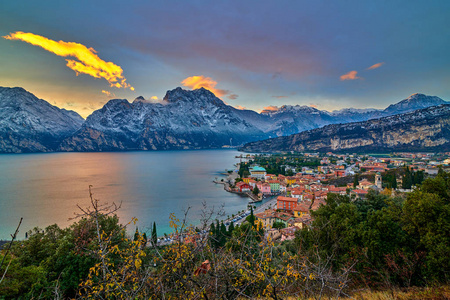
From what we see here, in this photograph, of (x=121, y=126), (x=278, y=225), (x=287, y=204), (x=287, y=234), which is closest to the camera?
(x=287, y=234)

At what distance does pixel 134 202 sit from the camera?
22031 millimetres

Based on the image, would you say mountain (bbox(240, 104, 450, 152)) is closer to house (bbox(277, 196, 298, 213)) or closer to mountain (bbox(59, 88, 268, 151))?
house (bbox(277, 196, 298, 213))

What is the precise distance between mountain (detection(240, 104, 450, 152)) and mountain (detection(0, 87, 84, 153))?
103585 millimetres

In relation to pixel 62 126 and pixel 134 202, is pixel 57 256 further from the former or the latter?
pixel 62 126

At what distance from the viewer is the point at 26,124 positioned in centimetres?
10000

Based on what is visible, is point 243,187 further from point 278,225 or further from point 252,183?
point 278,225

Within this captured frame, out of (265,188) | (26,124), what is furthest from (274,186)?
(26,124)

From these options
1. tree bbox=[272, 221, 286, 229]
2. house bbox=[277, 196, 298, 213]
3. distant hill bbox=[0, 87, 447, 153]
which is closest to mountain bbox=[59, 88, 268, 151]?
distant hill bbox=[0, 87, 447, 153]

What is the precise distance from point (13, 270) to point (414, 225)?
26.2 ft

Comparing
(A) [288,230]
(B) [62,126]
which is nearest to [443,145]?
(A) [288,230]

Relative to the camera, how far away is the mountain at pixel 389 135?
211 feet

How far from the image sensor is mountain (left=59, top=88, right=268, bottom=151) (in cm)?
11519

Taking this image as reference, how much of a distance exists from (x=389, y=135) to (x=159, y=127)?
112 m

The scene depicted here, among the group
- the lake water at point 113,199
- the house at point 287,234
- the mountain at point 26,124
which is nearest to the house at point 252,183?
the lake water at point 113,199
